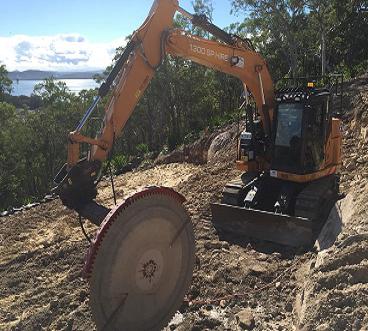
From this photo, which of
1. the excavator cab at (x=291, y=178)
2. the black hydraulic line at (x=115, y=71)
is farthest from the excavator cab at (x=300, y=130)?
the black hydraulic line at (x=115, y=71)

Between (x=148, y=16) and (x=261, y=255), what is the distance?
4.14 meters

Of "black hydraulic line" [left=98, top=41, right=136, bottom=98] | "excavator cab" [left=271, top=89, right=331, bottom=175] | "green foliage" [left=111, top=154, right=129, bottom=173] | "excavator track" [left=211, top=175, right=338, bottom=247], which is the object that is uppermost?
"black hydraulic line" [left=98, top=41, right=136, bottom=98]

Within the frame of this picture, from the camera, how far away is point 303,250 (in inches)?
299

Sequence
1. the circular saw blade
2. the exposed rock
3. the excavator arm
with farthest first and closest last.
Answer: the excavator arm, the exposed rock, the circular saw blade

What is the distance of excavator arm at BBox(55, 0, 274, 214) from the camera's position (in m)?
5.74

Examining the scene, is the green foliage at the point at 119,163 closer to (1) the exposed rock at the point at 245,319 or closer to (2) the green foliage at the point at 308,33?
(2) the green foliage at the point at 308,33

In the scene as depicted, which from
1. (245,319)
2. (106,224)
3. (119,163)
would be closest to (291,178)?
(245,319)

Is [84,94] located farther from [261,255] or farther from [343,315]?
[343,315]

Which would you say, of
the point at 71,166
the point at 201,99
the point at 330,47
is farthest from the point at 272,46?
the point at 71,166

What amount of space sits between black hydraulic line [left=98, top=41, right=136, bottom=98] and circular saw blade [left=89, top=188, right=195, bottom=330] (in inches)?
62.6

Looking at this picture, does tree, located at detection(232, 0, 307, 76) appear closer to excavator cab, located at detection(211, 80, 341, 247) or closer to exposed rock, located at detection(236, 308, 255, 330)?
excavator cab, located at detection(211, 80, 341, 247)

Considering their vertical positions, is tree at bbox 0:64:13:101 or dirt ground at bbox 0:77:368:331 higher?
tree at bbox 0:64:13:101

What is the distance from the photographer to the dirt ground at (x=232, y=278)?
4973mm

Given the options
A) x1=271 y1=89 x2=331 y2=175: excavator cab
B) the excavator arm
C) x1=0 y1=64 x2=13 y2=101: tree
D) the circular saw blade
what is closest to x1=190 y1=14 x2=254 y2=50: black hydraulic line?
the excavator arm
